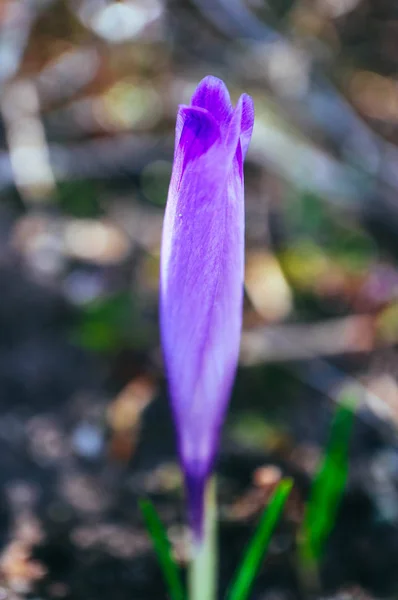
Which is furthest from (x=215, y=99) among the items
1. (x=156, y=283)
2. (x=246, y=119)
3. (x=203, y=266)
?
(x=156, y=283)

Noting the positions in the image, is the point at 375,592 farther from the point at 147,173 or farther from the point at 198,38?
the point at 198,38

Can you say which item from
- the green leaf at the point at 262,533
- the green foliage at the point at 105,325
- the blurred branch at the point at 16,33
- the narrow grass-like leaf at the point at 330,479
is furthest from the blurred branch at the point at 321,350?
the blurred branch at the point at 16,33

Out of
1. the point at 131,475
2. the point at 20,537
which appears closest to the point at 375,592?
the point at 131,475

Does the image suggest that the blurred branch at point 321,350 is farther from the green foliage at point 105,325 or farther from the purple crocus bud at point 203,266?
the purple crocus bud at point 203,266

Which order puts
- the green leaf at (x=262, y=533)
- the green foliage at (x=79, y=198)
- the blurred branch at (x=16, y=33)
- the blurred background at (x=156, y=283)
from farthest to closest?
the blurred branch at (x=16, y=33), the green foliage at (x=79, y=198), the blurred background at (x=156, y=283), the green leaf at (x=262, y=533)

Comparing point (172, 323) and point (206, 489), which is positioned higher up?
point (172, 323)

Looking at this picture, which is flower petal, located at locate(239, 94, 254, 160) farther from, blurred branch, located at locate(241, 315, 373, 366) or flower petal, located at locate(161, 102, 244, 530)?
blurred branch, located at locate(241, 315, 373, 366)
